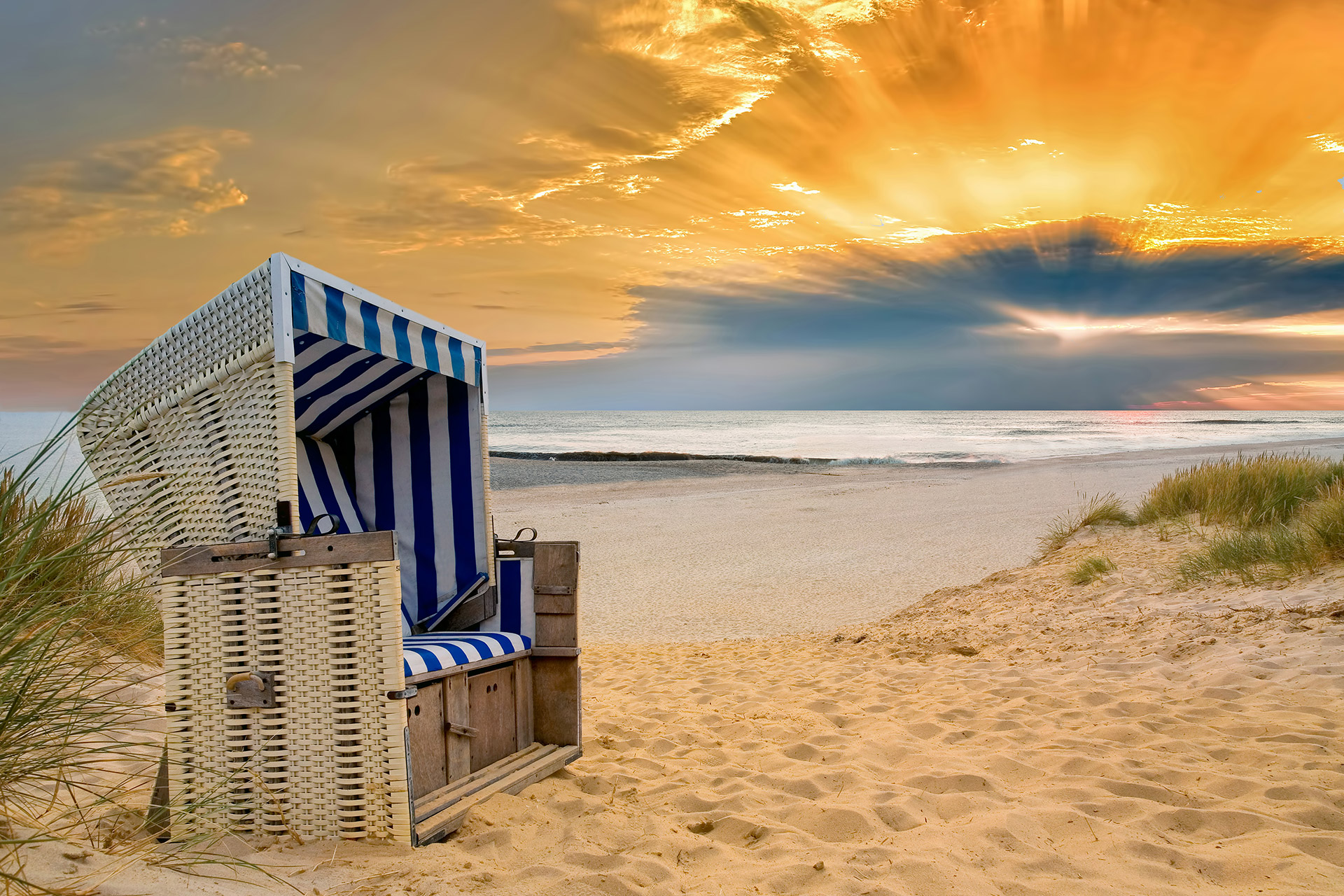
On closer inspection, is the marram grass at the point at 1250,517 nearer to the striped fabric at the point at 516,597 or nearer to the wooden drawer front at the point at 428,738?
the striped fabric at the point at 516,597

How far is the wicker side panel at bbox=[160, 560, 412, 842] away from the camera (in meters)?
2.90

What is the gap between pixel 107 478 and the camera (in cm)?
348

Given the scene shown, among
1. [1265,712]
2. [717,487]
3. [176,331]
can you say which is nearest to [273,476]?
Result: [176,331]

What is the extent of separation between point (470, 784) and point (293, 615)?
1043mm

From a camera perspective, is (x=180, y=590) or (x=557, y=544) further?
(x=557, y=544)

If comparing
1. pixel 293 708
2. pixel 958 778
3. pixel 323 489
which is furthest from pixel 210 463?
pixel 958 778

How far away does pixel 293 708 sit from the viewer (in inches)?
116

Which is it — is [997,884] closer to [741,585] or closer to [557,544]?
[557,544]

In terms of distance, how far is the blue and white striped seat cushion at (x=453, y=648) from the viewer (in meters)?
3.27

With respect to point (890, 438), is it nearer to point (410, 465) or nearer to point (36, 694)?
point (410, 465)

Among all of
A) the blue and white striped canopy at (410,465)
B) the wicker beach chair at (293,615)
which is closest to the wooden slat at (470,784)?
the wicker beach chair at (293,615)

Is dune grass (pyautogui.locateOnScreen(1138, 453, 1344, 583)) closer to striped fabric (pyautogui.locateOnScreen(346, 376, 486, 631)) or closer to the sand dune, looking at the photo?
the sand dune

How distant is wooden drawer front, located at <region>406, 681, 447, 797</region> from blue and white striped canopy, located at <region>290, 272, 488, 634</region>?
948 millimetres

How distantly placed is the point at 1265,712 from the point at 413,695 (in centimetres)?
377
